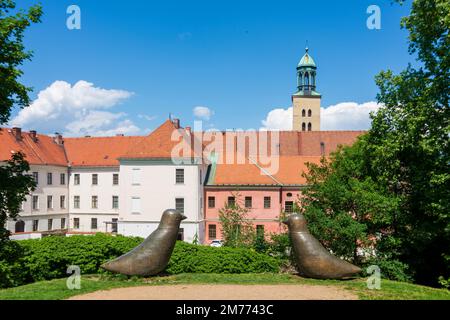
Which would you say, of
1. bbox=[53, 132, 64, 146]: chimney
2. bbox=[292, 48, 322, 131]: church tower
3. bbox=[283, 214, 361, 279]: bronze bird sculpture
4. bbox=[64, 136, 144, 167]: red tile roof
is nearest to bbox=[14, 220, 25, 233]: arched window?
bbox=[64, 136, 144, 167]: red tile roof

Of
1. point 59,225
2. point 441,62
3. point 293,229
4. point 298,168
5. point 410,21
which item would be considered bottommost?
point 59,225

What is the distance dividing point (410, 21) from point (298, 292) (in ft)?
47.7

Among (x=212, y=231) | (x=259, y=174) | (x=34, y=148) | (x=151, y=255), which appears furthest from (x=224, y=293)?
(x=34, y=148)

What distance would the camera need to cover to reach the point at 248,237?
26.6m

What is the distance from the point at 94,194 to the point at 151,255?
35.3 m

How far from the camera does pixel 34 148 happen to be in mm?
45781

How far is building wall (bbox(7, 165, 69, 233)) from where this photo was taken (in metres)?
43.5

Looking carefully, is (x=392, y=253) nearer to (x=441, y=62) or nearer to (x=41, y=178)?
(x=441, y=62)

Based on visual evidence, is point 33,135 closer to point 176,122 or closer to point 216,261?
point 176,122

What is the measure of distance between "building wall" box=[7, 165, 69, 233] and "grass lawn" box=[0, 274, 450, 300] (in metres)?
30.5

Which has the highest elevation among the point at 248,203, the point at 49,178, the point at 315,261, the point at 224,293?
the point at 49,178

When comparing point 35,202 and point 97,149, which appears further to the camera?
point 97,149

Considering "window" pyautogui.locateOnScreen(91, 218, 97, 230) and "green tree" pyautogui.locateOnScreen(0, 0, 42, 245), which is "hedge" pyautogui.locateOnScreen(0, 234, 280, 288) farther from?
"window" pyautogui.locateOnScreen(91, 218, 97, 230)
